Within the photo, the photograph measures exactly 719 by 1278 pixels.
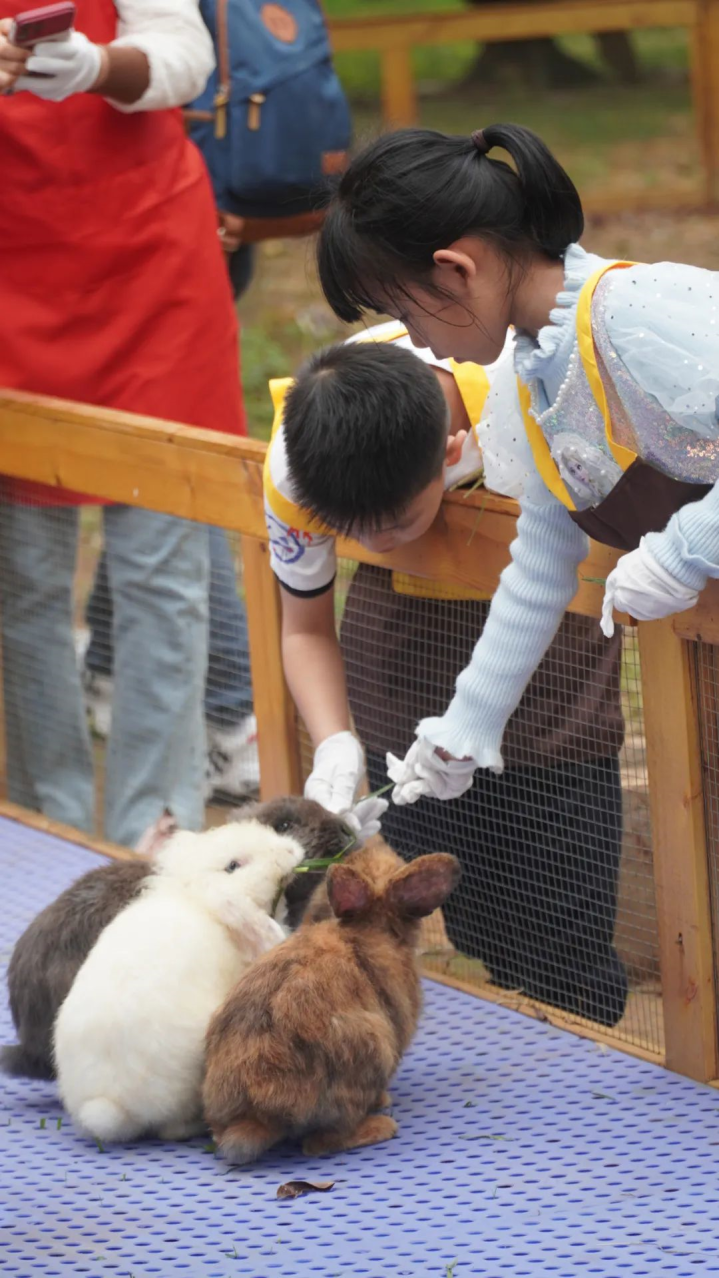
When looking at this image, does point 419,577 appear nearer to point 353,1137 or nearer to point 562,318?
point 562,318

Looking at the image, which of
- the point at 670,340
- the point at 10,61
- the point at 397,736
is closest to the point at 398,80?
the point at 10,61

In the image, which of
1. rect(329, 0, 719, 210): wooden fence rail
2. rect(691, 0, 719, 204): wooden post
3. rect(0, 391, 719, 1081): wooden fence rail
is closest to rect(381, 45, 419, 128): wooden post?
rect(329, 0, 719, 210): wooden fence rail

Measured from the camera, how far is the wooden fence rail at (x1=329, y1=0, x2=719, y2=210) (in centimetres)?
1016

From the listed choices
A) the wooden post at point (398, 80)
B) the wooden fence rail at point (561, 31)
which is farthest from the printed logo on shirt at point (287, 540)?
the wooden post at point (398, 80)

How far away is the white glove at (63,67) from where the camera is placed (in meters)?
2.81

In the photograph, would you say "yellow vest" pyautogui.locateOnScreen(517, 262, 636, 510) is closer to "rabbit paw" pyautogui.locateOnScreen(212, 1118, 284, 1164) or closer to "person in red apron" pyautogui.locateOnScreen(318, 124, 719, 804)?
"person in red apron" pyautogui.locateOnScreen(318, 124, 719, 804)

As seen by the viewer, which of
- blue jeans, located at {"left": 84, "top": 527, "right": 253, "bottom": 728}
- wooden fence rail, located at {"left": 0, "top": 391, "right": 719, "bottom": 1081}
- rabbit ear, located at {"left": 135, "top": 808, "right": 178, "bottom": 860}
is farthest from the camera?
blue jeans, located at {"left": 84, "top": 527, "right": 253, "bottom": 728}

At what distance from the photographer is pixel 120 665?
121 inches

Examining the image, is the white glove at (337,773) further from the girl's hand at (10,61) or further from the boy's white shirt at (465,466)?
the girl's hand at (10,61)

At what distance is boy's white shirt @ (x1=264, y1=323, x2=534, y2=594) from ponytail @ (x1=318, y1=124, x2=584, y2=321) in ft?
0.94

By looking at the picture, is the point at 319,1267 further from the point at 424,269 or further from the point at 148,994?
the point at 424,269

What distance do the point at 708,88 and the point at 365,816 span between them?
9066 mm

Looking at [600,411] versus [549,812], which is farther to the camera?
[549,812]

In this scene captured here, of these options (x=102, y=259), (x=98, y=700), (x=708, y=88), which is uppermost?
(x=102, y=259)
